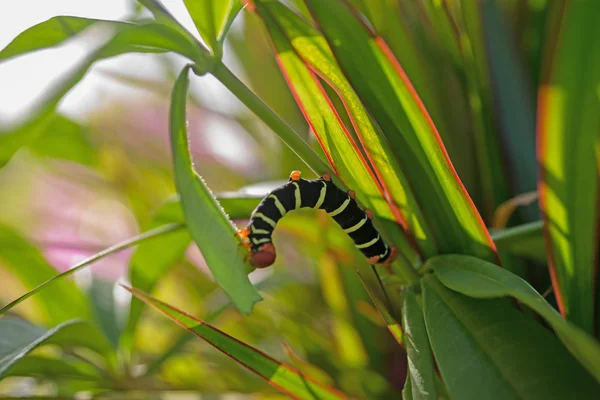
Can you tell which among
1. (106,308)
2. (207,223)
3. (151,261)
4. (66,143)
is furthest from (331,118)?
(66,143)

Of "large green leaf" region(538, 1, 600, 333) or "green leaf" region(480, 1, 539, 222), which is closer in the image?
"large green leaf" region(538, 1, 600, 333)

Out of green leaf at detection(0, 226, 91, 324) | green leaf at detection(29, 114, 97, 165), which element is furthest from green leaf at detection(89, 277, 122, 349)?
green leaf at detection(29, 114, 97, 165)

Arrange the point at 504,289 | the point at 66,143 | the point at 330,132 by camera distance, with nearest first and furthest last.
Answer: the point at 504,289, the point at 330,132, the point at 66,143

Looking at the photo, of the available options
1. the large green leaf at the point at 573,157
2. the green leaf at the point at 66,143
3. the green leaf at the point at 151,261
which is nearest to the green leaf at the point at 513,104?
the large green leaf at the point at 573,157

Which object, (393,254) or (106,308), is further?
(106,308)

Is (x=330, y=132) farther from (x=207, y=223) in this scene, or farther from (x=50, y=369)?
(x=50, y=369)

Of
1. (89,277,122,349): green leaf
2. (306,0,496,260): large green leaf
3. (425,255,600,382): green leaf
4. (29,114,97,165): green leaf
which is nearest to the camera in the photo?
(425,255,600,382): green leaf

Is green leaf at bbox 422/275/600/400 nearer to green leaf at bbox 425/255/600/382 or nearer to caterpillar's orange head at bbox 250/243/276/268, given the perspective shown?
green leaf at bbox 425/255/600/382
